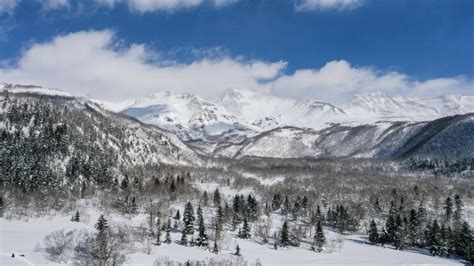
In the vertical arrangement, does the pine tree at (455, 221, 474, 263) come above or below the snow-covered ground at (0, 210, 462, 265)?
above

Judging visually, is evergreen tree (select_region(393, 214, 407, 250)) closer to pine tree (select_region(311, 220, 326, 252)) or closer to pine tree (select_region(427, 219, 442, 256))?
Result: pine tree (select_region(427, 219, 442, 256))

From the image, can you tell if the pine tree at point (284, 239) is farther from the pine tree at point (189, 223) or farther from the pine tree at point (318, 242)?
the pine tree at point (189, 223)

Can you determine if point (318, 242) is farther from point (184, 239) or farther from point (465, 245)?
point (184, 239)

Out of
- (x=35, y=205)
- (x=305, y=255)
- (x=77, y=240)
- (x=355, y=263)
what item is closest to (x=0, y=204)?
(x=35, y=205)

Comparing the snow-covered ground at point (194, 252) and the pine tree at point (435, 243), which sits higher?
the pine tree at point (435, 243)

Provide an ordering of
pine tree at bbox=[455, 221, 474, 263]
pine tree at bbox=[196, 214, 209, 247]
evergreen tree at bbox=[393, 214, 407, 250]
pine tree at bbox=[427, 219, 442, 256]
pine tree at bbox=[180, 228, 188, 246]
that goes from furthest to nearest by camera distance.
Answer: evergreen tree at bbox=[393, 214, 407, 250] → pine tree at bbox=[427, 219, 442, 256] → pine tree at bbox=[455, 221, 474, 263] → pine tree at bbox=[196, 214, 209, 247] → pine tree at bbox=[180, 228, 188, 246]

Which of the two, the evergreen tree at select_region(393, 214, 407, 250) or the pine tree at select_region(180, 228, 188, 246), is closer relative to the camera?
the pine tree at select_region(180, 228, 188, 246)

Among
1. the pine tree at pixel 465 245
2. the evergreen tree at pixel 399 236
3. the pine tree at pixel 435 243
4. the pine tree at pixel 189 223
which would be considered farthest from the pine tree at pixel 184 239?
the pine tree at pixel 465 245

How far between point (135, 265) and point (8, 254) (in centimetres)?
3105

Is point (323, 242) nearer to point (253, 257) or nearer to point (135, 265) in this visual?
point (253, 257)

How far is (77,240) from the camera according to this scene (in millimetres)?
138500

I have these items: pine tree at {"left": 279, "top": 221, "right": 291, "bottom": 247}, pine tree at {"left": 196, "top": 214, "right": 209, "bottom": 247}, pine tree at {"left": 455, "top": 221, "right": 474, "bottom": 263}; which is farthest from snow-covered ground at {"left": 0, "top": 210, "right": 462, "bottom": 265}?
pine tree at {"left": 196, "top": 214, "right": 209, "bottom": 247}

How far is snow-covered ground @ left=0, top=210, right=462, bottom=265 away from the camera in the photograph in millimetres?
132375

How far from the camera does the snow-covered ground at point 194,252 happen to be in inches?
5212
